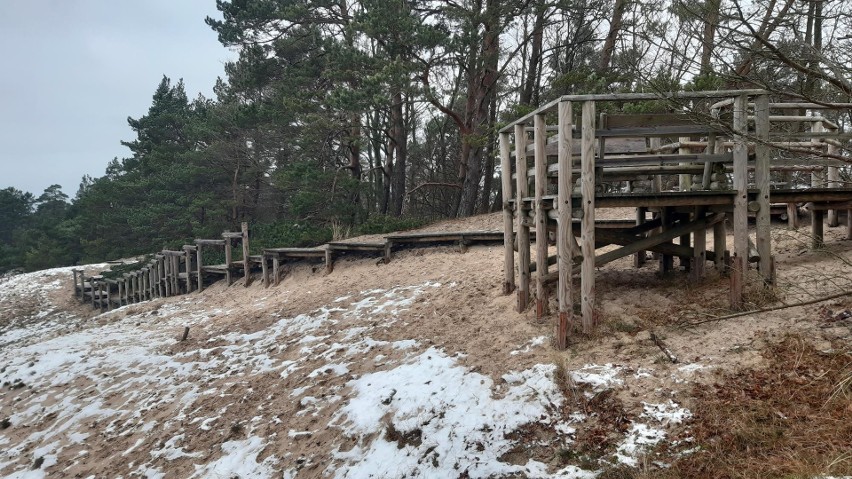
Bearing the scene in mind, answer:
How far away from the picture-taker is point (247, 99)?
→ 89.4 ft

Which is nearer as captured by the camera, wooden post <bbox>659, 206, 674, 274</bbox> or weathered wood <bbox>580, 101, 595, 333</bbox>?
weathered wood <bbox>580, 101, 595, 333</bbox>

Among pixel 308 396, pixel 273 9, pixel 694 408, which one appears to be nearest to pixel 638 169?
pixel 694 408

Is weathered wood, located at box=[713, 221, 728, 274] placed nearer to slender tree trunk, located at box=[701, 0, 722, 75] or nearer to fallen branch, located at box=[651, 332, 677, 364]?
fallen branch, located at box=[651, 332, 677, 364]

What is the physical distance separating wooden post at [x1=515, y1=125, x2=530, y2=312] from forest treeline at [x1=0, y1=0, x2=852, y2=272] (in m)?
1.94

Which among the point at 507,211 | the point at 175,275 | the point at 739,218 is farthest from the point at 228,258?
the point at 739,218

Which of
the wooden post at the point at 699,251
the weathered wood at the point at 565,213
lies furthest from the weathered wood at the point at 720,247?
the weathered wood at the point at 565,213

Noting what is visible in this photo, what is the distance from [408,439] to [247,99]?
1037 inches

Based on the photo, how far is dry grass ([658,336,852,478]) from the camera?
9.97ft

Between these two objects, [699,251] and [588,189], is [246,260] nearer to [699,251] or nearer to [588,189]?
[588,189]

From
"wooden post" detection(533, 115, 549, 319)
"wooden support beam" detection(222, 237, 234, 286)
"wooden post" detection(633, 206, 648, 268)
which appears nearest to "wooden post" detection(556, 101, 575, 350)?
"wooden post" detection(533, 115, 549, 319)

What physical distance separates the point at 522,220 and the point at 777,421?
367 centimetres

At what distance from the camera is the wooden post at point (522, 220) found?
6483 mm

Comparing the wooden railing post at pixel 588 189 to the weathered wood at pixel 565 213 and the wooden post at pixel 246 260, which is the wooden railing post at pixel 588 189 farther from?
the wooden post at pixel 246 260

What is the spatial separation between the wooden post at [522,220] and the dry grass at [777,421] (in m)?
2.70
